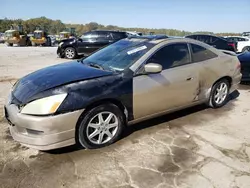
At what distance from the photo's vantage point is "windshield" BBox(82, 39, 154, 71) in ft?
12.5

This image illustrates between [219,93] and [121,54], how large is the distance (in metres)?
2.35

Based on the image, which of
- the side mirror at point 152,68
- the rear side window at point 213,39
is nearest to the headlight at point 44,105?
the side mirror at point 152,68

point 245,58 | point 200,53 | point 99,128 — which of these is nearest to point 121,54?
point 99,128

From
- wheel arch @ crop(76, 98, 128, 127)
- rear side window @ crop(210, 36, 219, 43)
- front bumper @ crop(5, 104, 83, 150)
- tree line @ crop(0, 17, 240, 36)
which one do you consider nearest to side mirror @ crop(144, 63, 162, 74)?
wheel arch @ crop(76, 98, 128, 127)

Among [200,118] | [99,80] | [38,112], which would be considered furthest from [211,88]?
[38,112]

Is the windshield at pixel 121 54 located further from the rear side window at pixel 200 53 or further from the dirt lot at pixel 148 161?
the dirt lot at pixel 148 161

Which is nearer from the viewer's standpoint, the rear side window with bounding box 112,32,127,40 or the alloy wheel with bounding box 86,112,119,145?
the alloy wheel with bounding box 86,112,119,145

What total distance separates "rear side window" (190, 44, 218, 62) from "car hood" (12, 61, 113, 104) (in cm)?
176

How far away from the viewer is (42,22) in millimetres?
68562

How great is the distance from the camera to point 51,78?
3455 mm

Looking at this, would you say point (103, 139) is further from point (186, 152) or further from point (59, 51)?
point (59, 51)

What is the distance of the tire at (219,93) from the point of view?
4.96 meters

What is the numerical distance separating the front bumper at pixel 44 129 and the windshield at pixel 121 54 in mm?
1082

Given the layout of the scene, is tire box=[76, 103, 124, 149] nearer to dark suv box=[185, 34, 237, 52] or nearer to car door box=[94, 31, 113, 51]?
car door box=[94, 31, 113, 51]
